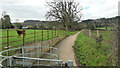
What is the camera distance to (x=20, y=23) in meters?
15.3

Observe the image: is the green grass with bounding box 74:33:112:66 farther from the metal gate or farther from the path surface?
the metal gate

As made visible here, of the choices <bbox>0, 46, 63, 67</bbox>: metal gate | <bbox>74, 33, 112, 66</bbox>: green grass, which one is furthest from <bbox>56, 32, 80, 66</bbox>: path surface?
<bbox>0, 46, 63, 67</bbox>: metal gate

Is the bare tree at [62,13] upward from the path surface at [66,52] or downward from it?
upward

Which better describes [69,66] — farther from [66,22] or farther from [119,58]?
[66,22]

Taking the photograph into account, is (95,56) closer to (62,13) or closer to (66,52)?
(66,52)

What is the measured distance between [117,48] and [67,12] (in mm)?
25797

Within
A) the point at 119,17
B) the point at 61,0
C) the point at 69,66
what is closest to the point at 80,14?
the point at 61,0

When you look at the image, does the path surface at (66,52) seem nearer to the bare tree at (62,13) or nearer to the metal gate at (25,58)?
the metal gate at (25,58)

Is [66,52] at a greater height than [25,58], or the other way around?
[25,58]

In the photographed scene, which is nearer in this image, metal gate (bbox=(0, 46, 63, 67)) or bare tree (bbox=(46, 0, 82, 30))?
metal gate (bbox=(0, 46, 63, 67))

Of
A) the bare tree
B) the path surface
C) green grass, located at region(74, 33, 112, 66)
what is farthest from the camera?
the bare tree

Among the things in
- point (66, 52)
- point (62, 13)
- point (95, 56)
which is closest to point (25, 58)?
point (95, 56)

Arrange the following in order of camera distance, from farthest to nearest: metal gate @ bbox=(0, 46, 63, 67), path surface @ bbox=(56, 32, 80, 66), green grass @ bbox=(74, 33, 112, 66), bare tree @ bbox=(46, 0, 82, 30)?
bare tree @ bbox=(46, 0, 82, 30)
path surface @ bbox=(56, 32, 80, 66)
green grass @ bbox=(74, 33, 112, 66)
metal gate @ bbox=(0, 46, 63, 67)

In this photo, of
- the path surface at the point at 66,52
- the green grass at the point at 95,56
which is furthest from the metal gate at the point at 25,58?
the green grass at the point at 95,56
